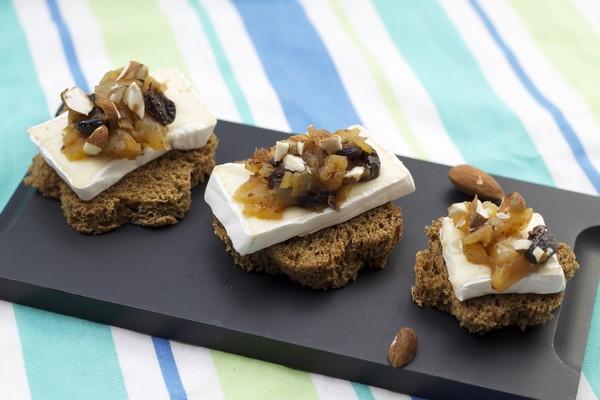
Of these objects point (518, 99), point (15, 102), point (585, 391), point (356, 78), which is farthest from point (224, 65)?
point (585, 391)

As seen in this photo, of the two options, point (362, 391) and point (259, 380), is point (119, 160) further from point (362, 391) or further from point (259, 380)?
point (362, 391)

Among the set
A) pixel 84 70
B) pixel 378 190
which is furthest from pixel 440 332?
pixel 84 70

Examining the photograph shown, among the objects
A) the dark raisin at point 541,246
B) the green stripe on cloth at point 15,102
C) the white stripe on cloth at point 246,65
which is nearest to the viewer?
the dark raisin at point 541,246

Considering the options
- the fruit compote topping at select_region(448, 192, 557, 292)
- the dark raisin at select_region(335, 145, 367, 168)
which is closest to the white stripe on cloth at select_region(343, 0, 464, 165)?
the dark raisin at select_region(335, 145, 367, 168)

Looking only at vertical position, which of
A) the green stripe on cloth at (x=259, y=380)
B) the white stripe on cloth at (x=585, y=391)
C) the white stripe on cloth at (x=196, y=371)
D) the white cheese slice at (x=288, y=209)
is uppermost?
the white cheese slice at (x=288, y=209)

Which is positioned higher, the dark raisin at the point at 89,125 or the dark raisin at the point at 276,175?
the dark raisin at the point at 89,125

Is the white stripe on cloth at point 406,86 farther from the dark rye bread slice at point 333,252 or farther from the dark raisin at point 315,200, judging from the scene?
the dark raisin at point 315,200

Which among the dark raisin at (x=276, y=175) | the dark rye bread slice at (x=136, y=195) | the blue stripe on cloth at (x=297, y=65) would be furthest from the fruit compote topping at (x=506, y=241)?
the blue stripe on cloth at (x=297, y=65)
